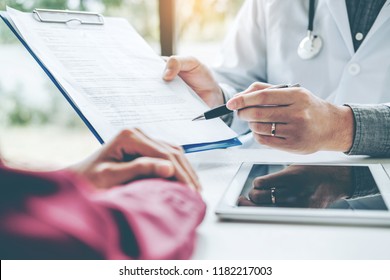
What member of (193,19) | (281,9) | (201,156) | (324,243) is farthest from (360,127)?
(193,19)

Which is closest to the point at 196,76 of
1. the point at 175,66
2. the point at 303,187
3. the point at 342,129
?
the point at 175,66

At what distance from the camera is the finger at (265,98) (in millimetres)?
627

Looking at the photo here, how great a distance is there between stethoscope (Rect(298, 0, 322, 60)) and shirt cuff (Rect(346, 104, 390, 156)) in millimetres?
289

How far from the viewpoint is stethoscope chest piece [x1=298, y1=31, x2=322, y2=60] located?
978 millimetres

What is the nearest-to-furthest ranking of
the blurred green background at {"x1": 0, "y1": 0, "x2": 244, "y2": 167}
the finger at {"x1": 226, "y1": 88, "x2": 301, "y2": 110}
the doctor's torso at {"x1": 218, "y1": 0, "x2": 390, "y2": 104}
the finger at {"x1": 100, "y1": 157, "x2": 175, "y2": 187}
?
1. the finger at {"x1": 100, "y1": 157, "x2": 175, "y2": 187}
2. the finger at {"x1": 226, "y1": 88, "x2": 301, "y2": 110}
3. the doctor's torso at {"x1": 218, "y1": 0, "x2": 390, "y2": 104}
4. the blurred green background at {"x1": 0, "y1": 0, "x2": 244, "y2": 167}

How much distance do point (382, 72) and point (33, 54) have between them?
0.64 meters

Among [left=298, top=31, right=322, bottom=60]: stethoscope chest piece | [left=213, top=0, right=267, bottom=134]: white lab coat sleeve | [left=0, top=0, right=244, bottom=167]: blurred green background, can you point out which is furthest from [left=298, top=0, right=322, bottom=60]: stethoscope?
[left=0, top=0, right=244, bottom=167]: blurred green background

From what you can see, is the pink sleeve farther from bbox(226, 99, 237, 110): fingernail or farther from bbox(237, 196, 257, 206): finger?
bbox(226, 99, 237, 110): fingernail

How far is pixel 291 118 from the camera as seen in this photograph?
2.12 ft

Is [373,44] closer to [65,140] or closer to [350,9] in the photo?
[350,9]

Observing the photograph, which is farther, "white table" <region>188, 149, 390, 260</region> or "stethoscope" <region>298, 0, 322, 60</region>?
"stethoscope" <region>298, 0, 322, 60</region>

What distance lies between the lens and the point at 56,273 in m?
0.33

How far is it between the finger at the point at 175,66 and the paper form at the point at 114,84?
1 centimetres

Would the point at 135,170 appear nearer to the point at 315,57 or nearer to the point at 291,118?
the point at 291,118
